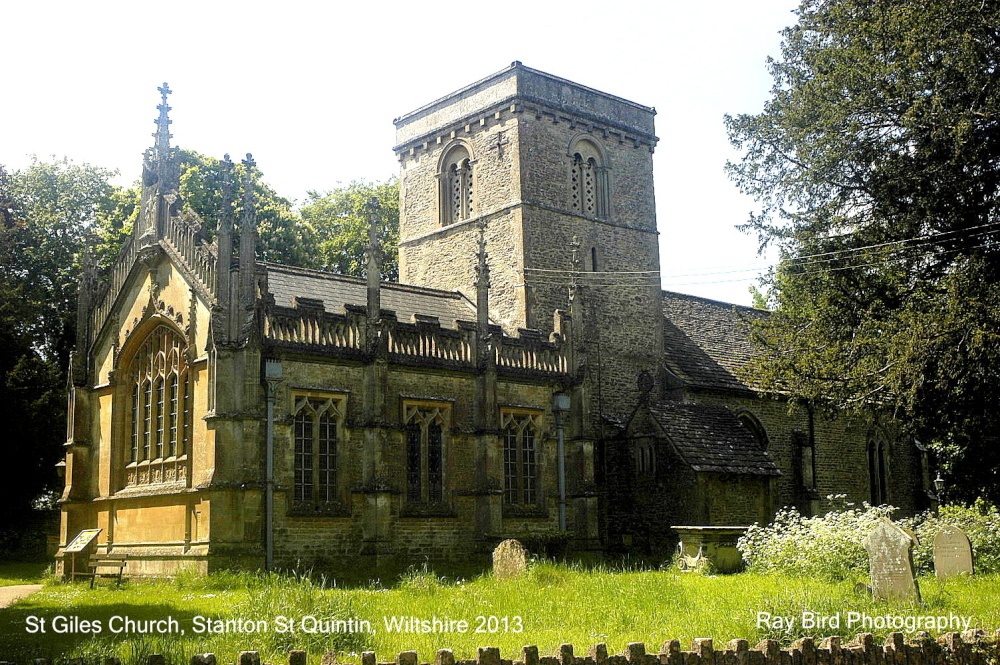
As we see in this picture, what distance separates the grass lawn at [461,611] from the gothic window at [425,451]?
4670mm

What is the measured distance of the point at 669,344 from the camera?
34812 millimetres

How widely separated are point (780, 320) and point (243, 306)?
13192 mm

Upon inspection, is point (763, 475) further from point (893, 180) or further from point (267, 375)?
point (267, 375)

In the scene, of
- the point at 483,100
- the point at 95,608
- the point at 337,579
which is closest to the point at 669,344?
the point at 483,100

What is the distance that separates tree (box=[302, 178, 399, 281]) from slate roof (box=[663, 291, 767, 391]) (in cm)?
1359

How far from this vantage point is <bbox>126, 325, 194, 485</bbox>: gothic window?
24812 millimetres

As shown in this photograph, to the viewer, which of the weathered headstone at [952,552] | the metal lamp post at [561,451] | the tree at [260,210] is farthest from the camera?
the tree at [260,210]

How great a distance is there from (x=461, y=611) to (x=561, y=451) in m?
13.0

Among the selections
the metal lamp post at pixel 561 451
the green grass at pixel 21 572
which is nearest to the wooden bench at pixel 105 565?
the green grass at pixel 21 572

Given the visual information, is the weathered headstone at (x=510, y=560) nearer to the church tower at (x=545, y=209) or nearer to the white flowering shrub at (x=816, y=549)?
the white flowering shrub at (x=816, y=549)

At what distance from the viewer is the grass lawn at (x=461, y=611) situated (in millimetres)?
12188

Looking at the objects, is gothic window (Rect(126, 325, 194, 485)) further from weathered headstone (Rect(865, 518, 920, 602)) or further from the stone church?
weathered headstone (Rect(865, 518, 920, 602))

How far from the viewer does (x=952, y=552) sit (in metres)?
19.3

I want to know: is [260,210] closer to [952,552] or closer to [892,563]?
[952,552]
